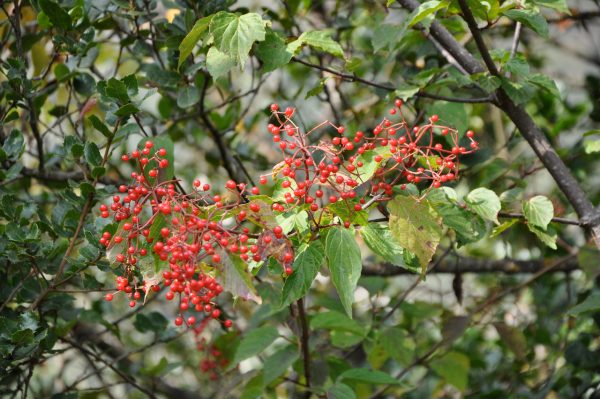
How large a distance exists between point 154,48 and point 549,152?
1.06 metres

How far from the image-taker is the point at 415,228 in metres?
1.38

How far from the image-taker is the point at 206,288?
54.7 inches

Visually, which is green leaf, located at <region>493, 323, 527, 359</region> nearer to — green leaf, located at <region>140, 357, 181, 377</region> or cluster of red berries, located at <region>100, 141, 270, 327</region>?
green leaf, located at <region>140, 357, 181, 377</region>

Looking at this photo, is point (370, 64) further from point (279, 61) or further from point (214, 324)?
point (214, 324)

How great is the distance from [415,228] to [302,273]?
0.72 feet

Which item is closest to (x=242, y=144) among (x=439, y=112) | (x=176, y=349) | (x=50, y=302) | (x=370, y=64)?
(x=370, y=64)

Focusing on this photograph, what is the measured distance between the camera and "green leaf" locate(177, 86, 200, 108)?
1933mm

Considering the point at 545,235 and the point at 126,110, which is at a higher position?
the point at 126,110

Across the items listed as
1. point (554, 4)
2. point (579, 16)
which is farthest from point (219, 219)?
point (579, 16)

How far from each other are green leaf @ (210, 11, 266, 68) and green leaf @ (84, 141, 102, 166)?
1.10 ft

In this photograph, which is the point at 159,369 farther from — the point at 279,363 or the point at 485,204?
the point at 485,204

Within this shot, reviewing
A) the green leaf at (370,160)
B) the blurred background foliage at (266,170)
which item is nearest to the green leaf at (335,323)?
the blurred background foliage at (266,170)

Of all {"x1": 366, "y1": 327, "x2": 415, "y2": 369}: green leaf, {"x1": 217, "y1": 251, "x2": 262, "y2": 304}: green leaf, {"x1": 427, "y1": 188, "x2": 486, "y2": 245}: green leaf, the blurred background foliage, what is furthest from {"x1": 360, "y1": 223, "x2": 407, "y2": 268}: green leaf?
{"x1": 366, "y1": 327, "x2": 415, "y2": 369}: green leaf

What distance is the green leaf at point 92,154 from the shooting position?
1.58 m
